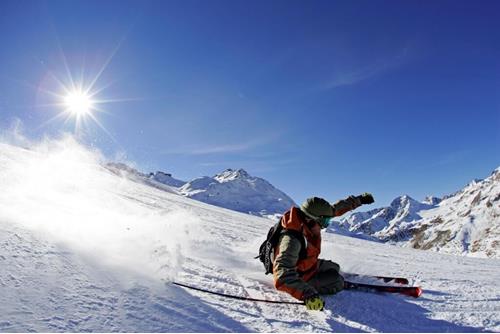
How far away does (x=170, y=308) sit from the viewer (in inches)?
146

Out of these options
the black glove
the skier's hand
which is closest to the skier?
the skier's hand

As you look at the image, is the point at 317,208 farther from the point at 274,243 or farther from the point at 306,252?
the point at 274,243

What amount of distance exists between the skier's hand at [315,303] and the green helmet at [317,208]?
1.29 meters

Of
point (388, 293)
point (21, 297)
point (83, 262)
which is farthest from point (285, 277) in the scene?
point (21, 297)

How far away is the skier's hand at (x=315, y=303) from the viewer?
410 cm

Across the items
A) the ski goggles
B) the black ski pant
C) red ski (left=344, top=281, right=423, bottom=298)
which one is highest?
the ski goggles

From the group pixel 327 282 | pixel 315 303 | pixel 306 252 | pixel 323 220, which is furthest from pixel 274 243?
pixel 315 303

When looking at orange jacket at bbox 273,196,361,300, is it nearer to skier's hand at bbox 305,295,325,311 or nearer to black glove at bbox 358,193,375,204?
skier's hand at bbox 305,295,325,311

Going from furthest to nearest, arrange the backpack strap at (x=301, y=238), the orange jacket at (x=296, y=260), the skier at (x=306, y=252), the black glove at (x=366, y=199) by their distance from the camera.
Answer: the black glove at (x=366, y=199)
the backpack strap at (x=301, y=238)
the skier at (x=306, y=252)
the orange jacket at (x=296, y=260)

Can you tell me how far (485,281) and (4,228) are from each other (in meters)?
7.79

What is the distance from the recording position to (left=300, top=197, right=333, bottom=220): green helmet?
5.23m

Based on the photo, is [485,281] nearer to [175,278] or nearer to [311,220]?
[311,220]

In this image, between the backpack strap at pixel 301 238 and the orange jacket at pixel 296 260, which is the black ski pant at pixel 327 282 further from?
the backpack strap at pixel 301 238

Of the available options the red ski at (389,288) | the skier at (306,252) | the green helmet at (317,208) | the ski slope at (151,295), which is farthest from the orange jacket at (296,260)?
the red ski at (389,288)
